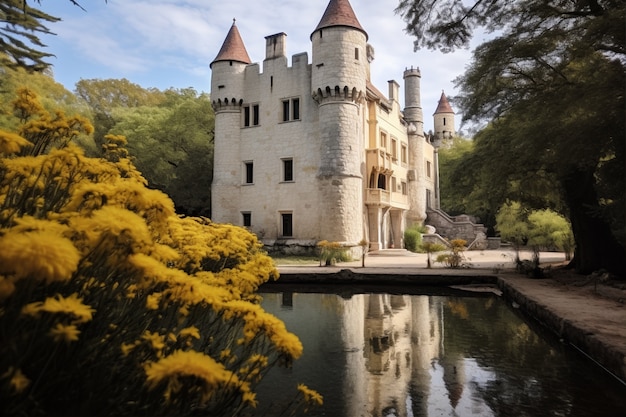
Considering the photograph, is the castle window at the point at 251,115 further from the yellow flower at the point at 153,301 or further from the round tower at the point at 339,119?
the yellow flower at the point at 153,301

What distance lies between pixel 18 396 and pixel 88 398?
251 millimetres

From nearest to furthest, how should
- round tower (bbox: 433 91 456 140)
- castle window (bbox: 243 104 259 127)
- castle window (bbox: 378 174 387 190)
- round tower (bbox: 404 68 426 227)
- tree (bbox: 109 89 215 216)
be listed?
castle window (bbox: 243 104 259 127)
tree (bbox: 109 89 215 216)
castle window (bbox: 378 174 387 190)
round tower (bbox: 404 68 426 227)
round tower (bbox: 433 91 456 140)

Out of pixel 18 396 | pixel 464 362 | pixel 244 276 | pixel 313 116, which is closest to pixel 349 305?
pixel 464 362

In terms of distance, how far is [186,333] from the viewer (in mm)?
2371

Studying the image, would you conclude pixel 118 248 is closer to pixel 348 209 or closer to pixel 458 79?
pixel 458 79

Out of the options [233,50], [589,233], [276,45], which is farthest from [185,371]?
[233,50]

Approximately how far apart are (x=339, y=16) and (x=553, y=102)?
57.5ft

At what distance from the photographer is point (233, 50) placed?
1098 inches

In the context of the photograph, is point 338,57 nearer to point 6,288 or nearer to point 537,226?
point 537,226

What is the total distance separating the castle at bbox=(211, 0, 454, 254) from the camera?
24.3 m

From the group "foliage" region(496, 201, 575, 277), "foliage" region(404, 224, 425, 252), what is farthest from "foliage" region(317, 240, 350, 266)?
"foliage" region(404, 224, 425, 252)

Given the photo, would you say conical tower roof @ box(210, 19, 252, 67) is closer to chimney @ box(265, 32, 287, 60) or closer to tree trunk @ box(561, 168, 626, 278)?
chimney @ box(265, 32, 287, 60)

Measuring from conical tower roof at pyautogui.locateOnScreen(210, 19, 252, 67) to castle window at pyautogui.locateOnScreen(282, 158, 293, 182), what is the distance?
7.27 metres

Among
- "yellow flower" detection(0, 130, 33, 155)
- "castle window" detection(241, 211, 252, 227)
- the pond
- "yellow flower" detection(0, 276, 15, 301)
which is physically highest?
"castle window" detection(241, 211, 252, 227)
